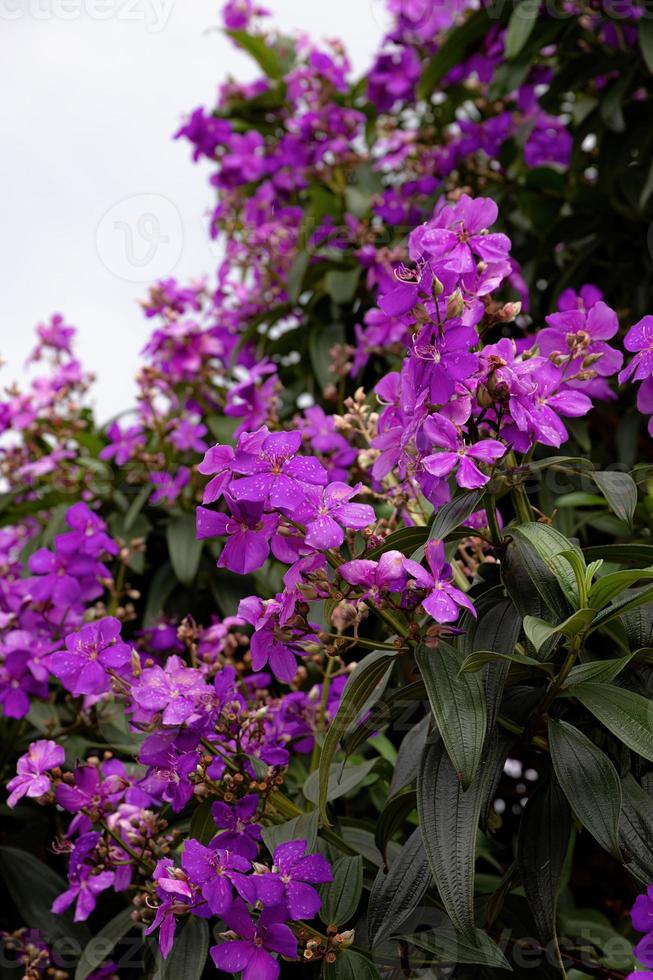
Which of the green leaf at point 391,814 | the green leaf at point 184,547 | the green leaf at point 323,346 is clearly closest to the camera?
the green leaf at point 391,814

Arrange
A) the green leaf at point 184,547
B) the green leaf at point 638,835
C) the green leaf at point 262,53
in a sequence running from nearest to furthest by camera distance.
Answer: the green leaf at point 638,835 → the green leaf at point 184,547 → the green leaf at point 262,53

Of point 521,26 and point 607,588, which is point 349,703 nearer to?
point 607,588

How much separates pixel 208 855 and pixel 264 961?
4.4 inches

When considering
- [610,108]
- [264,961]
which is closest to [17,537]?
[264,961]

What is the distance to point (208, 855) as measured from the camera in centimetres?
102

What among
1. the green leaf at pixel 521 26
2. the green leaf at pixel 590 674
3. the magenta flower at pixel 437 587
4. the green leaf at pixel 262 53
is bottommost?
the green leaf at pixel 590 674

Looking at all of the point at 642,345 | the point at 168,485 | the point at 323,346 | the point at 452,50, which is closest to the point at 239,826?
the point at 642,345

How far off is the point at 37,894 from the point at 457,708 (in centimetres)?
94

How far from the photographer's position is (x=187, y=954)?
112 cm

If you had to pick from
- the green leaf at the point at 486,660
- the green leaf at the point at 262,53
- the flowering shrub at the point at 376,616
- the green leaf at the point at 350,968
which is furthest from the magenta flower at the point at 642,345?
the green leaf at the point at 262,53

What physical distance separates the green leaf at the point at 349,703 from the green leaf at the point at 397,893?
10 cm

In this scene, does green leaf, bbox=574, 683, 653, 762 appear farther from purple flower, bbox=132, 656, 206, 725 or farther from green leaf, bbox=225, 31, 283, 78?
green leaf, bbox=225, 31, 283, 78

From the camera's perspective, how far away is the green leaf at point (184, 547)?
6.33 ft

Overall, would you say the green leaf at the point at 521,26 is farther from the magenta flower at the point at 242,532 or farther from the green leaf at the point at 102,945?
the green leaf at the point at 102,945
